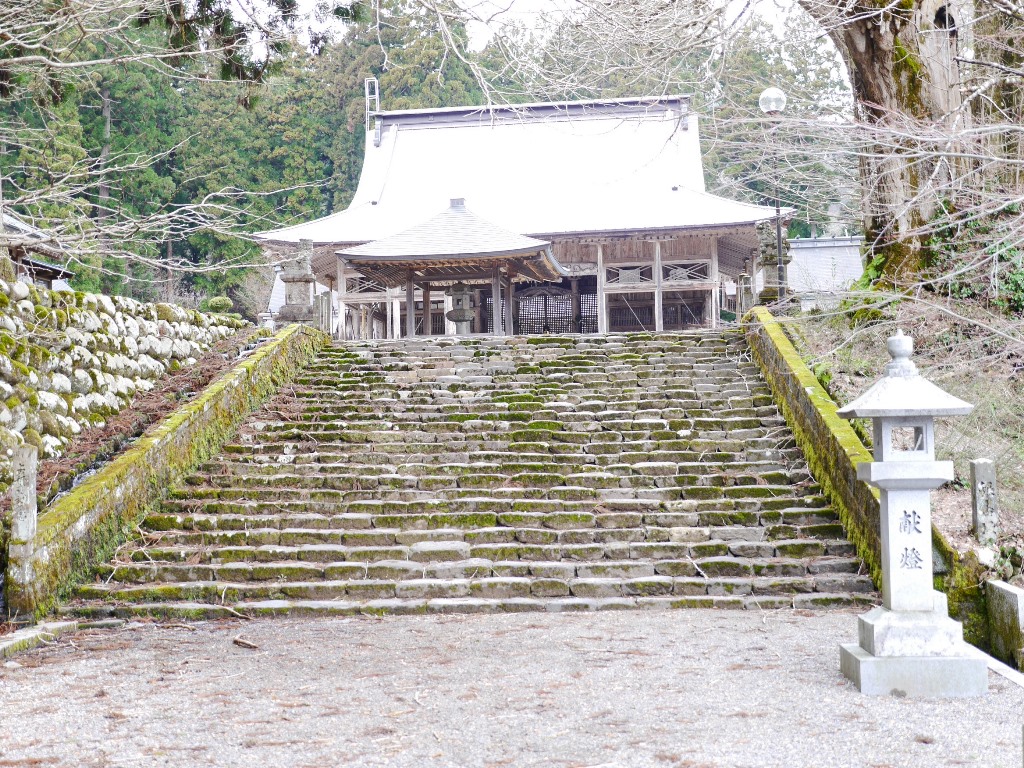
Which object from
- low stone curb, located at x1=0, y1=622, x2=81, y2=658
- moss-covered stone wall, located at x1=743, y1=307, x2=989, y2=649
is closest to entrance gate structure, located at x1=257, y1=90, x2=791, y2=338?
moss-covered stone wall, located at x1=743, y1=307, x2=989, y2=649

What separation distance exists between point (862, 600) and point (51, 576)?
5529 millimetres

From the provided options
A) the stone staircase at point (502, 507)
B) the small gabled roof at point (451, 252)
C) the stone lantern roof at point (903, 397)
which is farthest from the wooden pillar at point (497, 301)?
the stone lantern roof at point (903, 397)

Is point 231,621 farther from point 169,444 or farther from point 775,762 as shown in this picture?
point 775,762

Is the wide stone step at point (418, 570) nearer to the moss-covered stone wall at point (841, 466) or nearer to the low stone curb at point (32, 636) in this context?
the moss-covered stone wall at point (841, 466)

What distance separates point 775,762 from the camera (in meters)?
3.43

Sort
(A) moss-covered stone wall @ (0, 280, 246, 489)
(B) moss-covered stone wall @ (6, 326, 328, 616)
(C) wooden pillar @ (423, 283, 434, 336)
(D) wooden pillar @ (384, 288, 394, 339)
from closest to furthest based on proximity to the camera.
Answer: (B) moss-covered stone wall @ (6, 326, 328, 616)
(A) moss-covered stone wall @ (0, 280, 246, 489)
(C) wooden pillar @ (423, 283, 434, 336)
(D) wooden pillar @ (384, 288, 394, 339)

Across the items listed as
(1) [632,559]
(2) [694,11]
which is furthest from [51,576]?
(2) [694,11]

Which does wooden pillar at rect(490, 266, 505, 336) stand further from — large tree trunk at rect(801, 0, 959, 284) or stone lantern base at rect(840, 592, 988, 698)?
stone lantern base at rect(840, 592, 988, 698)

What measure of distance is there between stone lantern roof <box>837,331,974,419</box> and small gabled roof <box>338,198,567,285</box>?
1052 centimetres

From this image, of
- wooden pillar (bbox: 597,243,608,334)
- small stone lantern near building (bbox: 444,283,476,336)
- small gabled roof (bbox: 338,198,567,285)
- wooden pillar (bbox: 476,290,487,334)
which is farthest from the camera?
wooden pillar (bbox: 476,290,487,334)

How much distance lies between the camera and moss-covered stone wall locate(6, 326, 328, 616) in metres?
6.23

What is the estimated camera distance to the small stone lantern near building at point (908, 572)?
14.1 feet

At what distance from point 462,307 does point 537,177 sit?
7870 mm

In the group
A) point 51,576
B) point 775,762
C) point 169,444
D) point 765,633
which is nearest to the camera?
point 775,762
